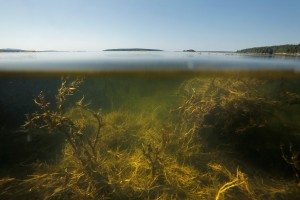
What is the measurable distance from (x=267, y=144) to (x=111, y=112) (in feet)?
A: 13.8

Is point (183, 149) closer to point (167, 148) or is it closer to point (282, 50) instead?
point (167, 148)

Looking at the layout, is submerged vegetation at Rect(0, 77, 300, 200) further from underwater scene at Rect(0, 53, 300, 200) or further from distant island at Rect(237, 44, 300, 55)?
distant island at Rect(237, 44, 300, 55)

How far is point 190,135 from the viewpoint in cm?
599

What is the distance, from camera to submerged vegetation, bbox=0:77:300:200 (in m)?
4.79

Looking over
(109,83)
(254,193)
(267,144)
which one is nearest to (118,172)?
(254,193)

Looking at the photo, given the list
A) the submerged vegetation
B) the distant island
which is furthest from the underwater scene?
the distant island

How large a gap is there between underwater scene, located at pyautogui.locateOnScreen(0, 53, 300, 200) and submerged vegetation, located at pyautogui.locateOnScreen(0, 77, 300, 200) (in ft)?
0.07

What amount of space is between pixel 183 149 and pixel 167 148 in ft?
1.27

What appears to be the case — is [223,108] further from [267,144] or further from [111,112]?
[111,112]

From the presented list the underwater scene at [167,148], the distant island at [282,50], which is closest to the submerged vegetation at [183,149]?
the underwater scene at [167,148]

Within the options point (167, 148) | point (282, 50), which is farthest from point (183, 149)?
point (282, 50)

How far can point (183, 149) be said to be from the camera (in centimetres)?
578

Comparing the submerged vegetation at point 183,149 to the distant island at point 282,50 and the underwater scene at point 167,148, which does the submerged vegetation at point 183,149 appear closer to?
the underwater scene at point 167,148

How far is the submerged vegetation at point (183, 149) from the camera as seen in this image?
4.79 m
